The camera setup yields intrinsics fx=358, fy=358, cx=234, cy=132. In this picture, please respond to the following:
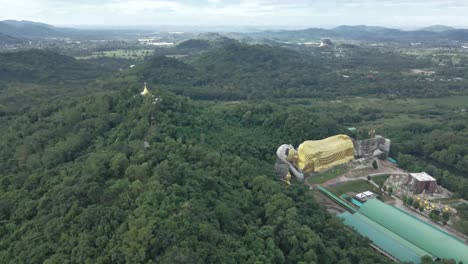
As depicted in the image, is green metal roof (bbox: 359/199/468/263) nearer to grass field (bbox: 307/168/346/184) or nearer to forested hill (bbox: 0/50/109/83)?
grass field (bbox: 307/168/346/184)

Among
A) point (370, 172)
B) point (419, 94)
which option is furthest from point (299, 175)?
point (419, 94)

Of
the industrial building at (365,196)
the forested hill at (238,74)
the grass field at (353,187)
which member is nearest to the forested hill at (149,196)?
the grass field at (353,187)

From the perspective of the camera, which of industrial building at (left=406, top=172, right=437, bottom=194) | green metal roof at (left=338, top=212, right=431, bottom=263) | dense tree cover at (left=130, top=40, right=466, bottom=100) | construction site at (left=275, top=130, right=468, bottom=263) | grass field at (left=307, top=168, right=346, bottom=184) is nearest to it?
green metal roof at (left=338, top=212, right=431, bottom=263)

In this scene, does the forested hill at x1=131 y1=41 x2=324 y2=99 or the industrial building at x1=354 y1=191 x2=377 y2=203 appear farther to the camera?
the forested hill at x1=131 y1=41 x2=324 y2=99

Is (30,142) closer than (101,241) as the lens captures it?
No

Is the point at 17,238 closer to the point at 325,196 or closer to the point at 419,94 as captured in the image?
the point at 325,196

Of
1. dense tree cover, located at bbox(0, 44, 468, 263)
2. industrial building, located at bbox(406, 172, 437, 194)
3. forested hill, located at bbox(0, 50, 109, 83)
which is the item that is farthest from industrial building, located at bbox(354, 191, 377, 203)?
forested hill, located at bbox(0, 50, 109, 83)

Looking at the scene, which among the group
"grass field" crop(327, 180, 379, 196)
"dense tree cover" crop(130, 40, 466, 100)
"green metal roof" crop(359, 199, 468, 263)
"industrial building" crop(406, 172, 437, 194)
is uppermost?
"dense tree cover" crop(130, 40, 466, 100)

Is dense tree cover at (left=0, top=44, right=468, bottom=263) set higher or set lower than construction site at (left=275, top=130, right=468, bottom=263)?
higher
